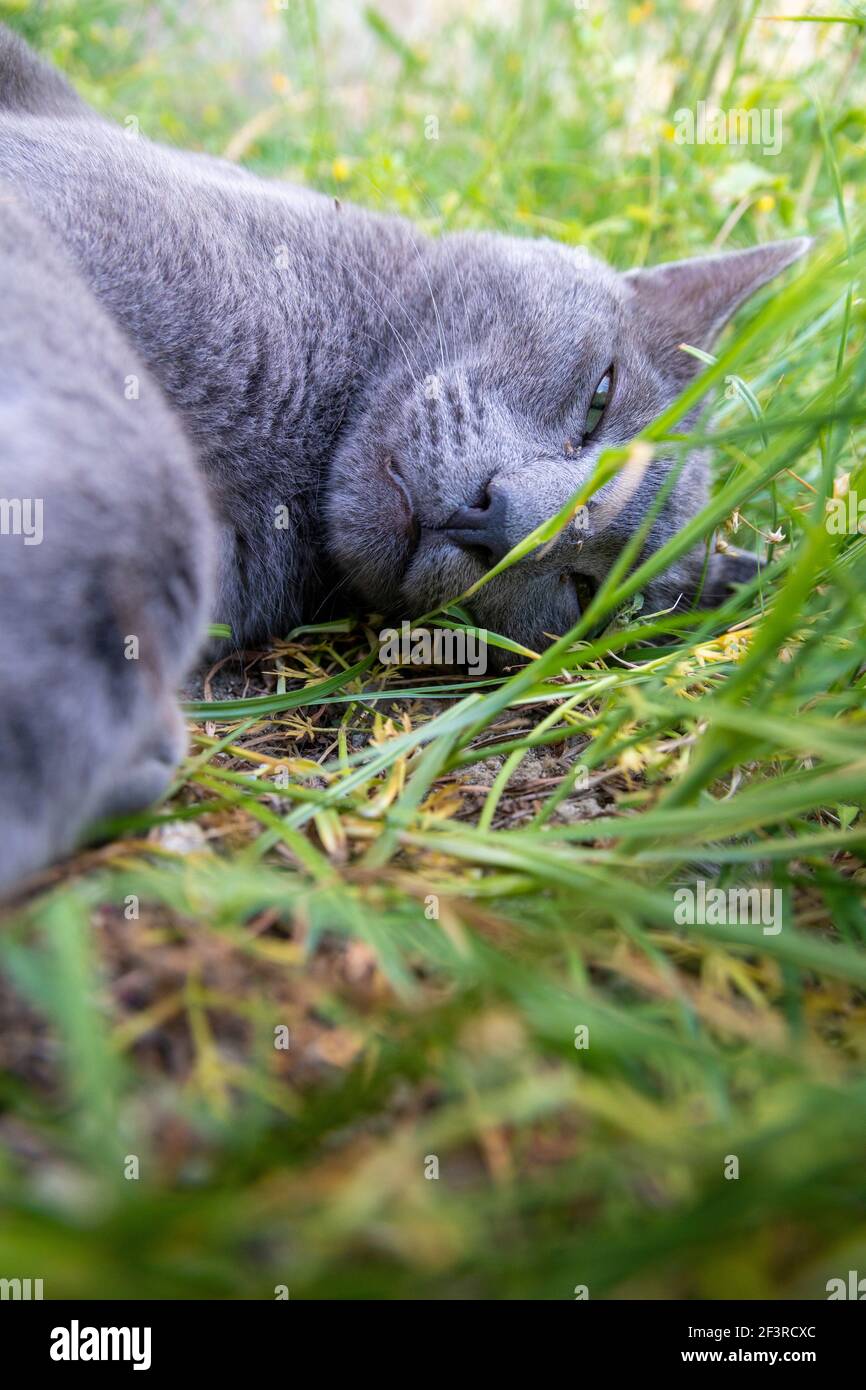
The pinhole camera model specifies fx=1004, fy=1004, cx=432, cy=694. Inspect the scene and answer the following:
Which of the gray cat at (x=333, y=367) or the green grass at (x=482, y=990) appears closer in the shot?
the green grass at (x=482, y=990)

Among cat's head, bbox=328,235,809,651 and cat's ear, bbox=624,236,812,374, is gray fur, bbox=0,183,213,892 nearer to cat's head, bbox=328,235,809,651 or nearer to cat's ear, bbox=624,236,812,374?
cat's head, bbox=328,235,809,651

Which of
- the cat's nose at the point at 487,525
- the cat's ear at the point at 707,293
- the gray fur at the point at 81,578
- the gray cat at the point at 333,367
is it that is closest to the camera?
the gray fur at the point at 81,578

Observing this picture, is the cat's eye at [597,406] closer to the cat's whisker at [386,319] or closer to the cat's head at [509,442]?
the cat's head at [509,442]

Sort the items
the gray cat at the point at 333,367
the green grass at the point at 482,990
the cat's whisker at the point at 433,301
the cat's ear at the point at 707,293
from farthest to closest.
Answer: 1. the cat's ear at the point at 707,293
2. the cat's whisker at the point at 433,301
3. the gray cat at the point at 333,367
4. the green grass at the point at 482,990

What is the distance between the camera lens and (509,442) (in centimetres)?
141

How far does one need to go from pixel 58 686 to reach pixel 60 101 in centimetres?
156

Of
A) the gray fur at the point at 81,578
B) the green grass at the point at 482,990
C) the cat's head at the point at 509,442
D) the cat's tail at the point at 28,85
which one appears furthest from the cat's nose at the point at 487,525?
the cat's tail at the point at 28,85

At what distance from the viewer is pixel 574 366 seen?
153cm

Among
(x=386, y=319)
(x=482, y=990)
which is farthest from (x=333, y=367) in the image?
(x=482, y=990)

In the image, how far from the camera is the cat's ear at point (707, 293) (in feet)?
5.69

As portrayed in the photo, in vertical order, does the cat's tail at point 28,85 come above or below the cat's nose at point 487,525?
above
